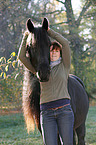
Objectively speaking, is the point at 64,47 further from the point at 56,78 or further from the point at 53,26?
the point at 53,26

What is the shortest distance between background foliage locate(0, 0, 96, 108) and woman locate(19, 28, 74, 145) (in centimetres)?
654

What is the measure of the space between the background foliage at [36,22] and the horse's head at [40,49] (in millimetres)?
6662

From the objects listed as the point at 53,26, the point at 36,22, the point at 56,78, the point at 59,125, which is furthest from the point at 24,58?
the point at 53,26

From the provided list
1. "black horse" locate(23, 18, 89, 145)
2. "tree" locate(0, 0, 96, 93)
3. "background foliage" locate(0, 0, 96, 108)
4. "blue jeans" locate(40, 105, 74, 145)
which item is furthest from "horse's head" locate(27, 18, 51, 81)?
"tree" locate(0, 0, 96, 93)

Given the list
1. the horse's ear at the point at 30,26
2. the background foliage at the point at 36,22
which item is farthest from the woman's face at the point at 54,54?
the background foliage at the point at 36,22

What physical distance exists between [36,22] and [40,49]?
955 cm

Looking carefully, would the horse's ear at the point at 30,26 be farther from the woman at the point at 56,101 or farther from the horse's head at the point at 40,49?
the woman at the point at 56,101

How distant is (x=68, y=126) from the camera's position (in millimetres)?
2338

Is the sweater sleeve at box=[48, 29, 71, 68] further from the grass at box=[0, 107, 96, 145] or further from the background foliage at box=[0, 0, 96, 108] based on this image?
the background foliage at box=[0, 0, 96, 108]

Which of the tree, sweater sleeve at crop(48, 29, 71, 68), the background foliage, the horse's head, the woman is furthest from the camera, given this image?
the tree

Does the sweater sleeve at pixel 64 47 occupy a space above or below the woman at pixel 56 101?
above

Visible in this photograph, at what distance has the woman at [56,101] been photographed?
2.35m

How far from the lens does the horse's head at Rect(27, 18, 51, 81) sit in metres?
2.24

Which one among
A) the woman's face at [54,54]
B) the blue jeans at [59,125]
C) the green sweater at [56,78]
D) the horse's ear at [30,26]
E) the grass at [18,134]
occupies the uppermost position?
the horse's ear at [30,26]
